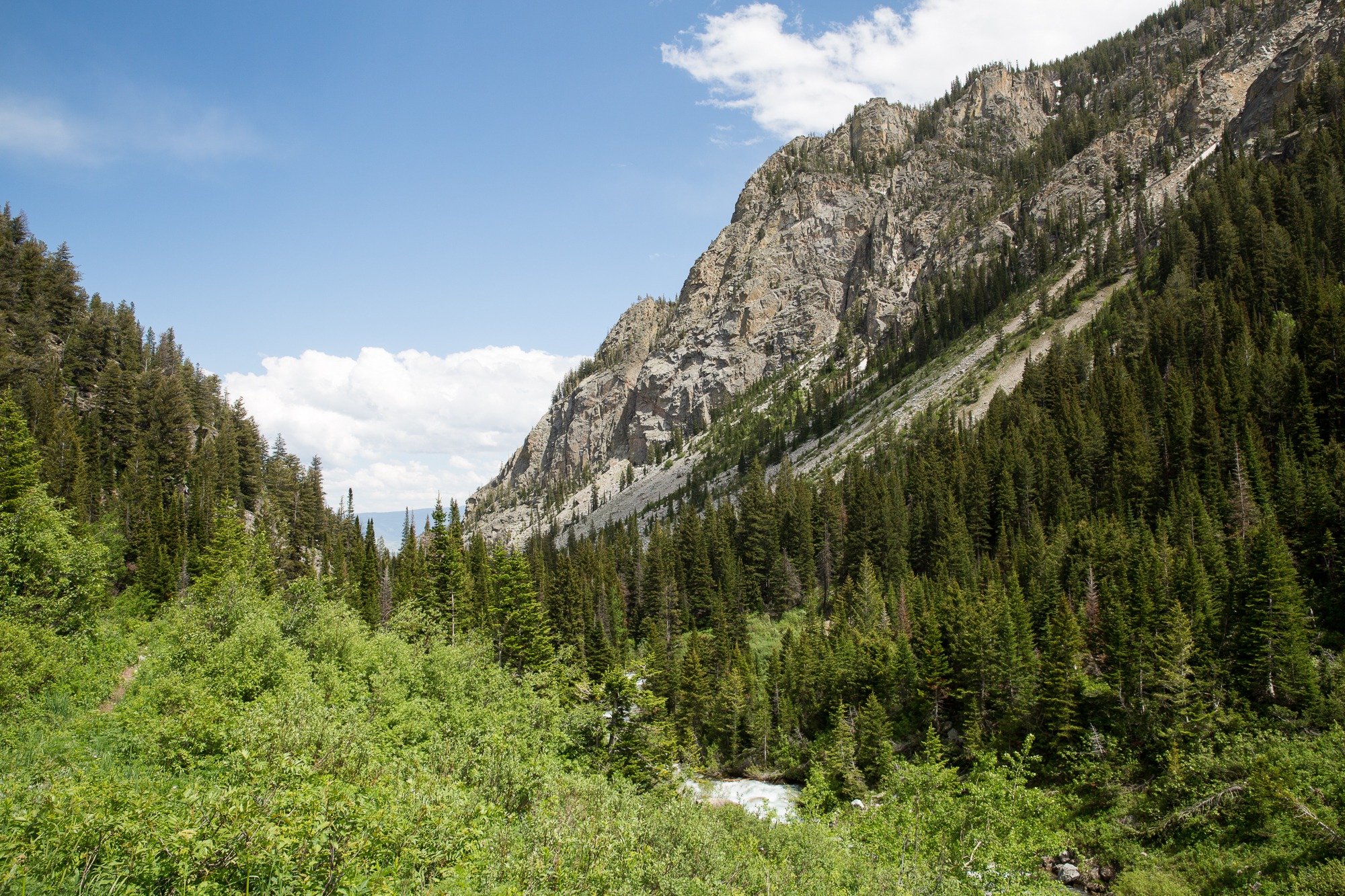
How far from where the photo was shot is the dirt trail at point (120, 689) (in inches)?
1250

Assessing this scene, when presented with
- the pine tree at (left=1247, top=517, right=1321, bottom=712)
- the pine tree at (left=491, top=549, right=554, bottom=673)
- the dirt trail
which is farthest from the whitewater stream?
the dirt trail

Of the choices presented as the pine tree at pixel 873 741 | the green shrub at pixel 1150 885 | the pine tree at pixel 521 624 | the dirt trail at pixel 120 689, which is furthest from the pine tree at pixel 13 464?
the green shrub at pixel 1150 885

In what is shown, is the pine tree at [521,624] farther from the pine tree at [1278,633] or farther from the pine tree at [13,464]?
the pine tree at [1278,633]

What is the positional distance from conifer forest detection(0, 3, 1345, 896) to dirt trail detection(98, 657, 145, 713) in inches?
14.8

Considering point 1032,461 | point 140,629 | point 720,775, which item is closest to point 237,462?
point 140,629

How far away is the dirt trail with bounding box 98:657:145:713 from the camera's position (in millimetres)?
31753

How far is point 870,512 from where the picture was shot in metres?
99.8

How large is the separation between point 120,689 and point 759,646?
63.4 metres

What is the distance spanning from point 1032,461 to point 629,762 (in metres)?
77.3

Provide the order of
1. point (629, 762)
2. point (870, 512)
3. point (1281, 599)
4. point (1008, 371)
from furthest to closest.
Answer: point (1008, 371) → point (870, 512) → point (1281, 599) → point (629, 762)

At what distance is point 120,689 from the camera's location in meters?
36.4

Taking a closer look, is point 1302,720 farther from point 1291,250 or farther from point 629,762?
point 1291,250

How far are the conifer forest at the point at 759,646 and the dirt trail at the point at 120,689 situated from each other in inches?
14.8

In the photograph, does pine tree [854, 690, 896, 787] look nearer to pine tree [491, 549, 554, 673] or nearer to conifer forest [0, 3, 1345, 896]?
conifer forest [0, 3, 1345, 896]
